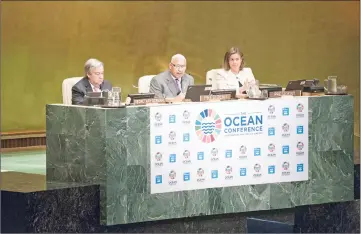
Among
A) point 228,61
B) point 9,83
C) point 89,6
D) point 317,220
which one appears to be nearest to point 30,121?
point 9,83

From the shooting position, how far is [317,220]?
10.5m

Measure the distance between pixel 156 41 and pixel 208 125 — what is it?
4519mm

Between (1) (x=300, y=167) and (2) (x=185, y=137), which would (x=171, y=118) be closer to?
(2) (x=185, y=137)

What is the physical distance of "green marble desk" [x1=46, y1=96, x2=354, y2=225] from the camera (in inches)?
360

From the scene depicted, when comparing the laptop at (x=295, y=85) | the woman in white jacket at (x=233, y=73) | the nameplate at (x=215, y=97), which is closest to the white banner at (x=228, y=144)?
the nameplate at (x=215, y=97)

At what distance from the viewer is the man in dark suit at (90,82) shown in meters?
9.84

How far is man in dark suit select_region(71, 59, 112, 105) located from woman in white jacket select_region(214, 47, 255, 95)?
1.33 m

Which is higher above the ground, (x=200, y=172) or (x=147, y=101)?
(x=147, y=101)

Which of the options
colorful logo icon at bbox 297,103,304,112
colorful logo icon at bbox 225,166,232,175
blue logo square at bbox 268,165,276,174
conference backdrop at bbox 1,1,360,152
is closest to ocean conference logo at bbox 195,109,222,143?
colorful logo icon at bbox 225,166,232,175

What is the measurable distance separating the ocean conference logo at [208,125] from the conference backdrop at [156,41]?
3.84 metres

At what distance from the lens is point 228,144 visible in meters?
9.61

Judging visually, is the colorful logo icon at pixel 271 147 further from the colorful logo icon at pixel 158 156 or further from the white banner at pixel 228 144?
the colorful logo icon at pixel 158 156

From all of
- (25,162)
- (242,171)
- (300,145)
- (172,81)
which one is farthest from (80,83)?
(25,162)

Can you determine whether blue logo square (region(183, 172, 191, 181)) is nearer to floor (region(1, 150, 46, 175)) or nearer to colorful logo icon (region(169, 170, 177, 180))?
colorful logo icon (region(169, 170, 177, 180))
